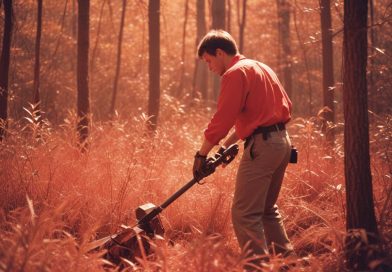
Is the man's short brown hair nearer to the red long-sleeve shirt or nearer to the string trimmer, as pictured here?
the red long-sleeve shirt

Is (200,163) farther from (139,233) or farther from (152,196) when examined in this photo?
(152,196)

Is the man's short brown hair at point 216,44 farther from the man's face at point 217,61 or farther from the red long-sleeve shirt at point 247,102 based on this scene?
the red long-sleeve shirt at point 247,102

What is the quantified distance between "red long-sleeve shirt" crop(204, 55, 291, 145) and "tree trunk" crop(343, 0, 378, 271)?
559mm

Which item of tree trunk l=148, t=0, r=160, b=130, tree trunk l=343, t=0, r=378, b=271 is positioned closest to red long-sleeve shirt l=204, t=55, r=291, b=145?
tree trunk l=343, t=0, r=378, b=271

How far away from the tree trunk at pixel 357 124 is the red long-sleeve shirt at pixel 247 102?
0.56 meters

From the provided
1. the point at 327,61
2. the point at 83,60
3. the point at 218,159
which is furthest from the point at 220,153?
the point at 327,61

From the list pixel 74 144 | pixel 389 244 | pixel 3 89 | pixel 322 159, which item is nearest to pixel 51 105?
pixel 3 89

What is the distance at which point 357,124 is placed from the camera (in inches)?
134

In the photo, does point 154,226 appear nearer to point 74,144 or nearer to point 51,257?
point 51,257

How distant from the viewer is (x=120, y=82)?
60.6ft

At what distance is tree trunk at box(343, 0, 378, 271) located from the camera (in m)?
3.35

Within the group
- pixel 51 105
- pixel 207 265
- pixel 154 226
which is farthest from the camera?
pixel 51 105

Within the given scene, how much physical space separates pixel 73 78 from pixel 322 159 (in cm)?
1312

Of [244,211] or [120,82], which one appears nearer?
[244,211]
